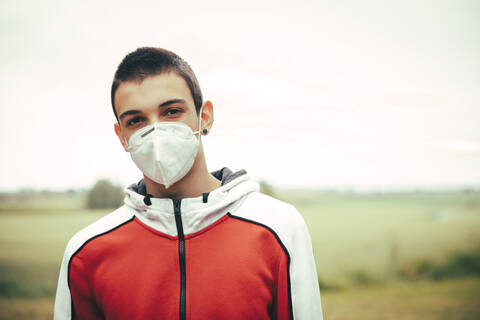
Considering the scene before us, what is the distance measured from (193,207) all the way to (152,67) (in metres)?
0.69

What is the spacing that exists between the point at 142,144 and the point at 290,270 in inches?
34.7

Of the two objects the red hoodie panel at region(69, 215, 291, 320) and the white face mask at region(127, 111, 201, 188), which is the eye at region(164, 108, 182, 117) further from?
the red hoodie panel at region(69, 215, 291, 320)

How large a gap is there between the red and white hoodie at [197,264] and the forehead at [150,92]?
44cm

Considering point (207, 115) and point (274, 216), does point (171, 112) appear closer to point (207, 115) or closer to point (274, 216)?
point (207, 115)

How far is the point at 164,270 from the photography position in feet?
5.18

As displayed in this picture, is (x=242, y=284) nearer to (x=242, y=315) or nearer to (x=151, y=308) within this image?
(x=242, y=315)

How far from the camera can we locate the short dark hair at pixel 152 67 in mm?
1666

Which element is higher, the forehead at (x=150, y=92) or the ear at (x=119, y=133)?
the forehead at (x=150, y=92)

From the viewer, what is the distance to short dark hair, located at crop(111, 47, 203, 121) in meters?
1.67

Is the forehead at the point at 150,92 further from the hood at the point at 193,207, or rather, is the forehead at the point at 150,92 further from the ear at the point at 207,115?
the hood at the point at 193,207

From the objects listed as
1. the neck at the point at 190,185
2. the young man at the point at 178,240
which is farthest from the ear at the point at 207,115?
the neck at the point at 190,185

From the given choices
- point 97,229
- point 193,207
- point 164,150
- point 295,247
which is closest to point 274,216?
point 295,247

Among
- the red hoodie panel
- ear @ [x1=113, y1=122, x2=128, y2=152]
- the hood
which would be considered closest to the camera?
the red hoodie panel

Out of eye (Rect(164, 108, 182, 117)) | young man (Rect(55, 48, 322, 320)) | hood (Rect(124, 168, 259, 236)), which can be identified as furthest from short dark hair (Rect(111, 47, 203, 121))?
hood (Rect(124, 168, 259, 236))
